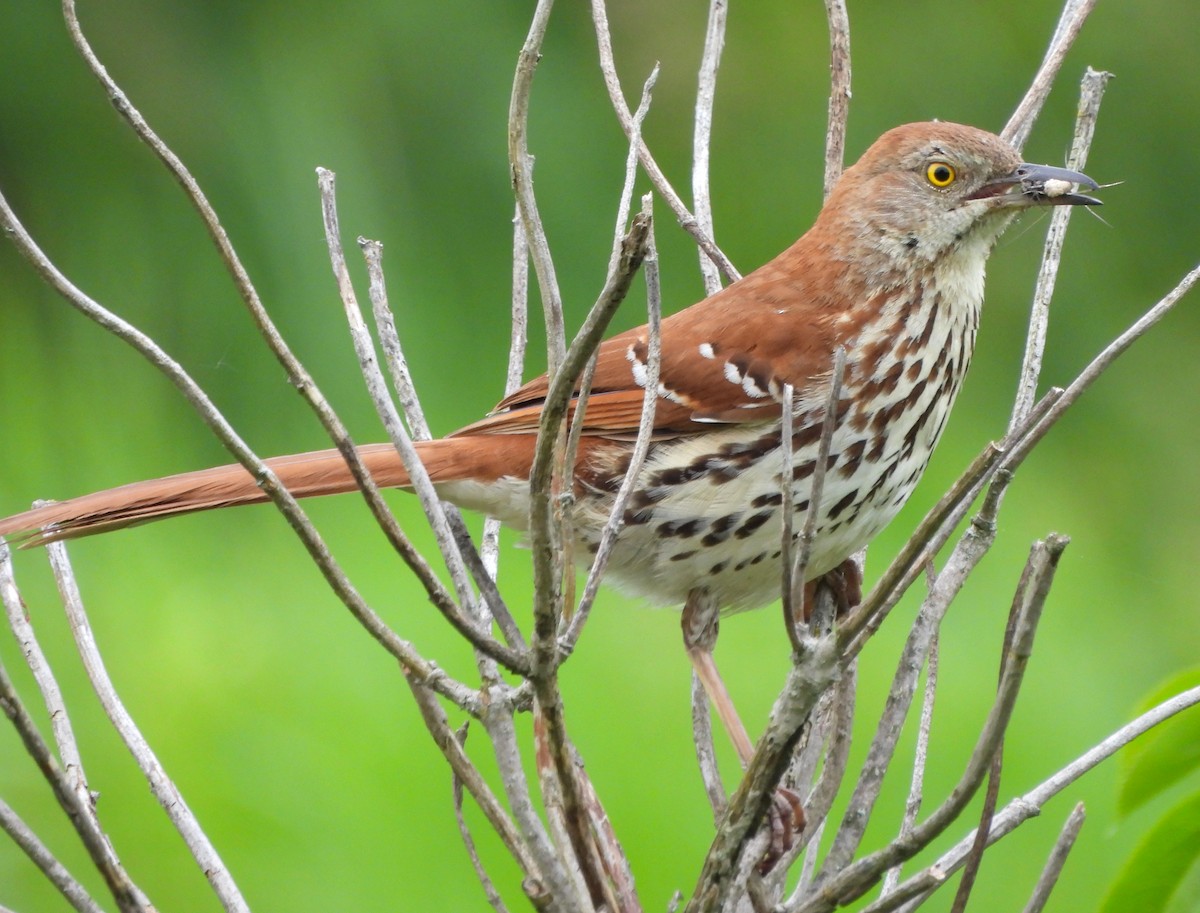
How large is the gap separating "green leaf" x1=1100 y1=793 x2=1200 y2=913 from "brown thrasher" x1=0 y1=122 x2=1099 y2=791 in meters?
0.44

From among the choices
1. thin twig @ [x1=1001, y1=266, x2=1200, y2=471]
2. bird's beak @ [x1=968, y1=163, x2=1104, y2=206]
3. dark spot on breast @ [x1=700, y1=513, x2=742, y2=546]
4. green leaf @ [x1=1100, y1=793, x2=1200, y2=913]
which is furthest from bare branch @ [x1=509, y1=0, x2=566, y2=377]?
bird's beak @ [x1=968, y1=163, x2=1104, y2=206]

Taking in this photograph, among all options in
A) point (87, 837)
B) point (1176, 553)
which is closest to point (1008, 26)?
point (1176, 553)

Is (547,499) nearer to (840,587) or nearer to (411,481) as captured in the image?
(411,481)

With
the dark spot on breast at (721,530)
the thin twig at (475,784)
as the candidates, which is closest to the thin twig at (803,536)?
the thin twig at (475,784)

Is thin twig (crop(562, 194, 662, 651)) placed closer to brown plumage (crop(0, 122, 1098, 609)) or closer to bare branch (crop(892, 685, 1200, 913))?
bare branch (crop(892, 685, 1200, 913))

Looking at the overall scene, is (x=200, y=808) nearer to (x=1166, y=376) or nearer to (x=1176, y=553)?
(x=1176, y=553)

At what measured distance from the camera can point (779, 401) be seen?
5.40ft

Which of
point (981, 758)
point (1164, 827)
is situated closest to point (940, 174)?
point (1164, 827)

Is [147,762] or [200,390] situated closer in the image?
[200,390]

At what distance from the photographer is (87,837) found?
35.4 inches

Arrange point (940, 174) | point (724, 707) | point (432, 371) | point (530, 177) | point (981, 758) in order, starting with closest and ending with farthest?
point (981, 758) → point (530, 177) → point (724, 707) → point (940, 174) → point (432, 371)

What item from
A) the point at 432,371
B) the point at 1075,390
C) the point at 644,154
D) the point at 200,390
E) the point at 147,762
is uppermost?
the point at 432,371

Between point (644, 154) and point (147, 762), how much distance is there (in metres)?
0.71

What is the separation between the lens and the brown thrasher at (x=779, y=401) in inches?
62.8
